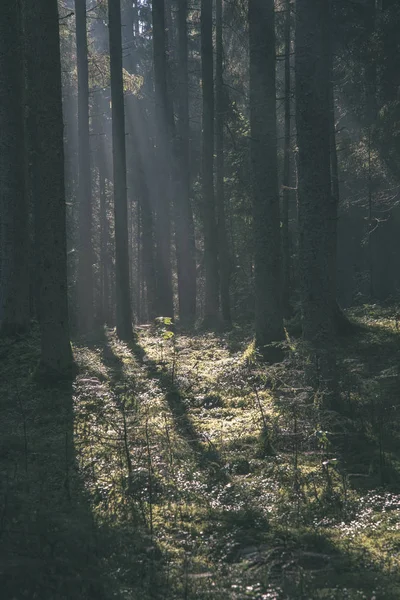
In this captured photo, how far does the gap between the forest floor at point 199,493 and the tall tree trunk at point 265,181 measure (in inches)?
84.6

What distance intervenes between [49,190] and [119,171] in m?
8.51

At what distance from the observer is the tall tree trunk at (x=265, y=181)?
13234 millimetres

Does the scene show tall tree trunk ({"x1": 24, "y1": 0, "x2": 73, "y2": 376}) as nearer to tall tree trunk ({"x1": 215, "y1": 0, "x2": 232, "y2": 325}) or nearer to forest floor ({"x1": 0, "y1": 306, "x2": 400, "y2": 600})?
forest floor ({"x1": 0, "y1": 306, "x2": 400, "y2": 600})

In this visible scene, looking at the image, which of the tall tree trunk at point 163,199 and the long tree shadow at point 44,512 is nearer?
the long tree shadow at point 44,512

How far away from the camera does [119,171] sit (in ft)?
63.8

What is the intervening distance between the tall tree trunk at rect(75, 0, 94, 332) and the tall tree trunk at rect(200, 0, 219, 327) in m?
4.26

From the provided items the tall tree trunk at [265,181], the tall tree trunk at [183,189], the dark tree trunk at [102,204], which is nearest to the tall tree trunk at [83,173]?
the tall tree trunk at [183,189]

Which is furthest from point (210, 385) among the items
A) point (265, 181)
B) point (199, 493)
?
point (199, 493)

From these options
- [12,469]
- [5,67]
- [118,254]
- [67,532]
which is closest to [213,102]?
[118,254]

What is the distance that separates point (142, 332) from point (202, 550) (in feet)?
55.2

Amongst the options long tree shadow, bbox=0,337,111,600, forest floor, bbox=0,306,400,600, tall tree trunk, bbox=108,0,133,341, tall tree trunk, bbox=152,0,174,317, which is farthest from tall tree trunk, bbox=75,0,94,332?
long tree shadow, bbox=0,337,111,600

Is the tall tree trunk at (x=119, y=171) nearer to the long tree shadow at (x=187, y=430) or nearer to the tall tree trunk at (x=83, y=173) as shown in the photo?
the tall tree trunk at (x=83, y=173)

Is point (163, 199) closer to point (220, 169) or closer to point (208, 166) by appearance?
point (220, 169)

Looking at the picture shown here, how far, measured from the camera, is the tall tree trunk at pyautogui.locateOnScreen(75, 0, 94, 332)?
76.7 ft
